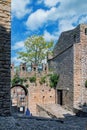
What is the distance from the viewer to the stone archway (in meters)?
24.0

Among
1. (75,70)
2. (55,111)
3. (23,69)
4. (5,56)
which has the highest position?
(23,69)

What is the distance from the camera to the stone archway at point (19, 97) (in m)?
24.0

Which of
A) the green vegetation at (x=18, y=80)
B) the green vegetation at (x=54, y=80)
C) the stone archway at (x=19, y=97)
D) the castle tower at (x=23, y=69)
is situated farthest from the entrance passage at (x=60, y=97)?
the castle tower at (x=23, y=69)

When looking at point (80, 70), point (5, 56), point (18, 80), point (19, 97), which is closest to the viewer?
point (5, 56)

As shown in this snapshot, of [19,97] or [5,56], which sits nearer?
[5,56]

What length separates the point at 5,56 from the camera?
23.7 ft

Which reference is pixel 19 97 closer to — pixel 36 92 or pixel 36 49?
pixel 36 92

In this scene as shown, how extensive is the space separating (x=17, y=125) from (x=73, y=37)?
1816 centimetres

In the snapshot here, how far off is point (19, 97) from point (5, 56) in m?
17.5

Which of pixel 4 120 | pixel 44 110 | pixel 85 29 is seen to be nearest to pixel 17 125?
pixel 4 120

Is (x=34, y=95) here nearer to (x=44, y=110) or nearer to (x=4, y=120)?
(x=44, y=110)

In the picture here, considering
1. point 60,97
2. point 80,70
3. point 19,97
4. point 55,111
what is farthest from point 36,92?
point 80,70

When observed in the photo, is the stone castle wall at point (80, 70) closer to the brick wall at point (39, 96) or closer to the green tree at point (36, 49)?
the brick wall at point (39, 96)

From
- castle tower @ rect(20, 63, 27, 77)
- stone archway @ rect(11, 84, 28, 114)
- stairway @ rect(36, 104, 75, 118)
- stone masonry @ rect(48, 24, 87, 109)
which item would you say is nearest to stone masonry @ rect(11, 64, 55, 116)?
castle tower @ rect(20, 63, 27, 77)
